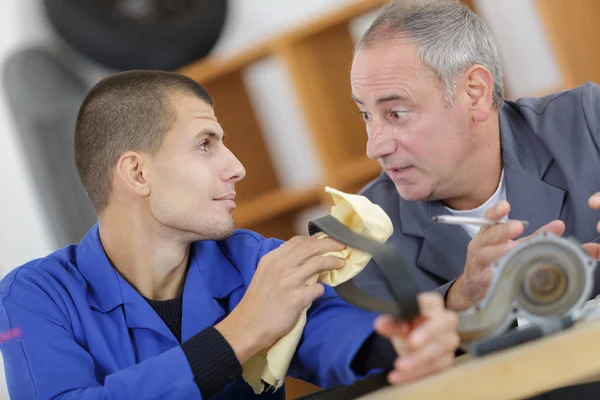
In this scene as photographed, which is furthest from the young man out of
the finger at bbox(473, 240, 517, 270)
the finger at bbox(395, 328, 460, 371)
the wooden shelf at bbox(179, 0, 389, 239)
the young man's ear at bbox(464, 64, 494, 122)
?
the wooden shelf at bbox(179, 0, 389, 239)

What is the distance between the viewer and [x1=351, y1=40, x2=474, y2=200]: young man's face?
5.09 feet

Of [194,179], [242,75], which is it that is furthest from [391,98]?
[242,75]

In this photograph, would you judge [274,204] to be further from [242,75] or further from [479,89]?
[479,89]

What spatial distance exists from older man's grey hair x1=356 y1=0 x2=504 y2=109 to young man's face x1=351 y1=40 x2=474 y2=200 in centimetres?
2

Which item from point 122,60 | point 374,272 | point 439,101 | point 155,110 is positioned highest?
point 122,60

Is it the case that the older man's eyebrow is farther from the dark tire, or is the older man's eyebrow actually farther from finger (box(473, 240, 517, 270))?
the dark tire

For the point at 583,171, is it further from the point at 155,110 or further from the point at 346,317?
the point at 155,110

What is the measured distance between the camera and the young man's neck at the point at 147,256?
1358 mm

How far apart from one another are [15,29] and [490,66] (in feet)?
6.71

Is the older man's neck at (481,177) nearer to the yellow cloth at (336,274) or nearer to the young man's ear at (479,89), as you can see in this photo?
the young man's ear at (479,89)

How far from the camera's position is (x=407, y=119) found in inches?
61.9

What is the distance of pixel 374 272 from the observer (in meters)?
1.57

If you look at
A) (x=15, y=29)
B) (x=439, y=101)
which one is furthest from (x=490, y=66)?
(x=15, y=29)

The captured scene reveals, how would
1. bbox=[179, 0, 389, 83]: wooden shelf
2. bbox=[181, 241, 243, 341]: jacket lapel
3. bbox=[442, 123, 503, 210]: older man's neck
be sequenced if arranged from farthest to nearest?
bbox=[179, 0, 389, 83]: wooden shelf → bbox=[442, 123, 503, 210]: older man's neck → bbox=[181, 241, 243, 341]: jacket lapel
